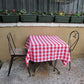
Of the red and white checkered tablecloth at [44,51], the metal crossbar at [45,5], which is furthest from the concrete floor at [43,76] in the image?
the metal crossbar at [45,5]

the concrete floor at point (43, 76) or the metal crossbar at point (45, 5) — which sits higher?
the metal crossbar at point (45, 5)

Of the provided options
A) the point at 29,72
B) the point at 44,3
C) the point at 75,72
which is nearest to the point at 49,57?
the point at 29,72

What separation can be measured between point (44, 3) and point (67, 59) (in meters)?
2.34

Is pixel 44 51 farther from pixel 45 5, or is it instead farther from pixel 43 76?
pixel 45 5

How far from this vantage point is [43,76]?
2.70 m

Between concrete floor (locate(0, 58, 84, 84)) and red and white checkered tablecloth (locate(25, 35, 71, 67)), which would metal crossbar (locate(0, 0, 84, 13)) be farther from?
concrete floor (locate(0, 58, 84, 84))

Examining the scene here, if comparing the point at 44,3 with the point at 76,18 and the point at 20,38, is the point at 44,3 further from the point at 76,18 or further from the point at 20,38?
the point at 20,38

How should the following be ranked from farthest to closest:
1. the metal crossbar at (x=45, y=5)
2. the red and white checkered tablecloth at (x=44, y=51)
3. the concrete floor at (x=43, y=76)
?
the metal crossbar at (x=45, y=5), the concrete floor at (x=43, y=76), the red and white checkered tablecloth at (x=44, y=51)

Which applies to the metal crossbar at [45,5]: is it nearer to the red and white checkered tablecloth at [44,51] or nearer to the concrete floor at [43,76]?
the red and white checkered tablecloth at [44,51]

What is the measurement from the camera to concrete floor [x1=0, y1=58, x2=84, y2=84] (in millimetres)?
2528

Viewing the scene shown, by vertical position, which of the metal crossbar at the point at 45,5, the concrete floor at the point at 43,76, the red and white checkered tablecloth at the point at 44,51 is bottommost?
the concrete floor at the point at 43,76

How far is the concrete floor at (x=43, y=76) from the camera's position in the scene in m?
2.53

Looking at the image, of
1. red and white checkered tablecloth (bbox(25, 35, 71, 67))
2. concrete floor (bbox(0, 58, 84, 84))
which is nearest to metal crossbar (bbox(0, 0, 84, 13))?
red and white checkered tablecloth (bbox(25, 35, 71, 67))

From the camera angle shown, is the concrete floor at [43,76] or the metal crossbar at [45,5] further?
the metal crossbar at [45,5]
